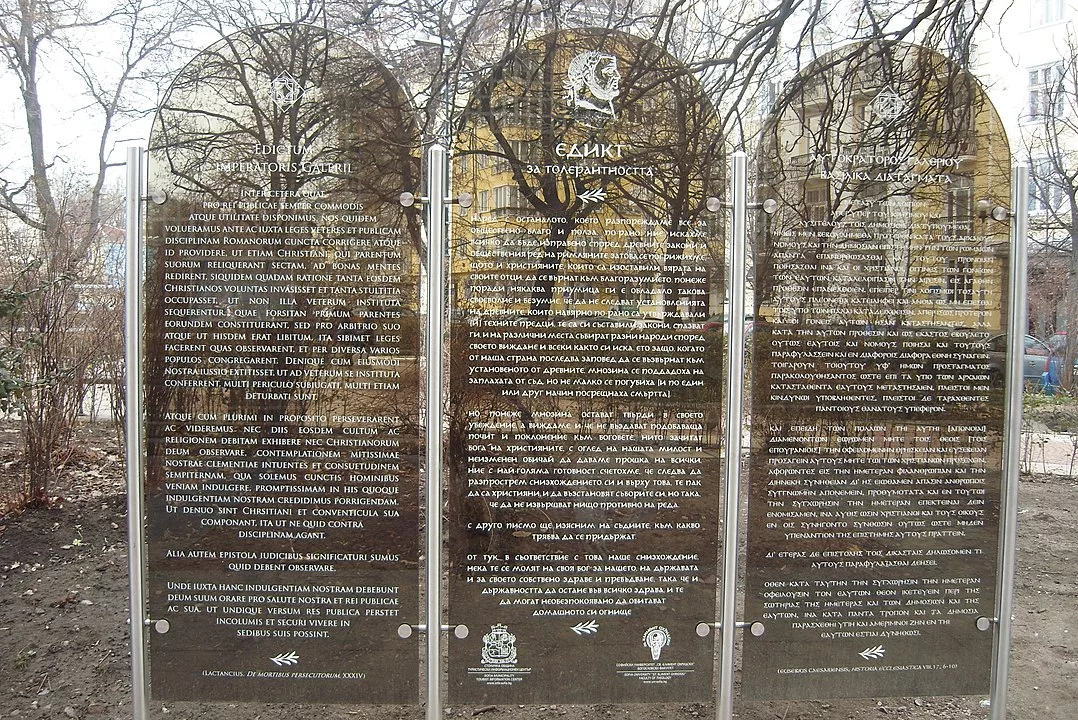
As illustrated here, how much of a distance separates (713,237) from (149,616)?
3.19 meters

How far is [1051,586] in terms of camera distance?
5.32 m

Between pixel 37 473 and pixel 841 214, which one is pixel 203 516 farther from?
pixel 37 473

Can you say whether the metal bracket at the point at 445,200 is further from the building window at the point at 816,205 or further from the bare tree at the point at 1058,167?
the bare tree at the point at 1058,167

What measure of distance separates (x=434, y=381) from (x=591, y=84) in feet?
5.19

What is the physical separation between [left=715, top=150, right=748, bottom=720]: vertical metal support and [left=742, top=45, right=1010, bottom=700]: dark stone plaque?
0.11 m

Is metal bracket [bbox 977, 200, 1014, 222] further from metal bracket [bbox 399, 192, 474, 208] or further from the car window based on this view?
the car window

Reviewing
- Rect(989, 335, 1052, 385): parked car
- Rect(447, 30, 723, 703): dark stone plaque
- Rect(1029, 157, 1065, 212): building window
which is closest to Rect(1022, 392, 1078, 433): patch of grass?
Rect(989, 335, 1052, 385): parked car

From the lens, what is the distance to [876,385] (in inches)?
133

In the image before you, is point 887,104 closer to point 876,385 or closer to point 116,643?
point 876,385

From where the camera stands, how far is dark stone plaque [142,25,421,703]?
10.5ft

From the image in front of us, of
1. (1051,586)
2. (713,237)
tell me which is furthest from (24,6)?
(1051,586)

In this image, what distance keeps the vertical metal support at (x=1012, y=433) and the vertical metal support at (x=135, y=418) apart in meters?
4.11

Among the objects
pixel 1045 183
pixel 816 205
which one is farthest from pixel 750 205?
pixel 1045 183

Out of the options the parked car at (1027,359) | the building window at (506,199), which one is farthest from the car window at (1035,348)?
the building window at (506,199)
